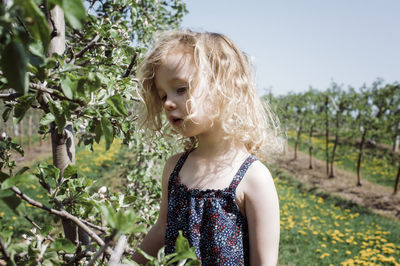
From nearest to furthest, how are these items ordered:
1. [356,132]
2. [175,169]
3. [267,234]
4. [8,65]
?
[8,65] → [267,234] → [175,169] → [356,132]

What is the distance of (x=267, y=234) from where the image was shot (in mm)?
1132

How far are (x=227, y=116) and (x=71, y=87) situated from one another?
28.7 inches

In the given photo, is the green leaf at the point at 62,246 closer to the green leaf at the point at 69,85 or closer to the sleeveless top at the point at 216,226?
the green leaf at the point at 69,85

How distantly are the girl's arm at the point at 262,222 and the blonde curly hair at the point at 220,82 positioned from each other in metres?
0.26

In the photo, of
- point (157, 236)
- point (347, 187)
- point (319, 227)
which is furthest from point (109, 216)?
point (347, 187)

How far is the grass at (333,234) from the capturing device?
169 inches

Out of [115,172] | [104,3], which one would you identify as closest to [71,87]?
[104,3]

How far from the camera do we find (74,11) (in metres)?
0.43

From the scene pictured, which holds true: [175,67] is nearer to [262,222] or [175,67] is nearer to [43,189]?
[262,222]

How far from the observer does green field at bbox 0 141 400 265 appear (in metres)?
4.19

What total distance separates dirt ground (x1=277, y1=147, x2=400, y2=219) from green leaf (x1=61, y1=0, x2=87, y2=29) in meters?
8.44

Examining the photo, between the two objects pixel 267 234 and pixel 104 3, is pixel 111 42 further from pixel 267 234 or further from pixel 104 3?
pixel 267 234

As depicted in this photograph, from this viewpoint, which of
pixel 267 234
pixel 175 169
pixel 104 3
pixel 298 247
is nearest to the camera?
pixel 267 234

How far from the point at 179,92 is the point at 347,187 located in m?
9.87
